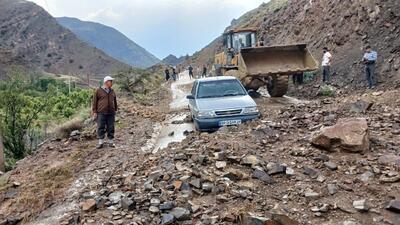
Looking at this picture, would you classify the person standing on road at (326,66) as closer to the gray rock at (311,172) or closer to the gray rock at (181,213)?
the gray rock at (311,172)

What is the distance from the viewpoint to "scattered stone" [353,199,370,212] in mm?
5508

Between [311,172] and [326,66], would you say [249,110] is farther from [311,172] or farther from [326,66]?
[326,66]

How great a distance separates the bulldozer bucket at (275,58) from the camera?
1775 cm

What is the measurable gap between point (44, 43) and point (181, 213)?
89.5 meters

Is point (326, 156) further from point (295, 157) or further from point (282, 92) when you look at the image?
point (282, 92)

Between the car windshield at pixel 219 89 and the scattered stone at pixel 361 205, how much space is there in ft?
22.0

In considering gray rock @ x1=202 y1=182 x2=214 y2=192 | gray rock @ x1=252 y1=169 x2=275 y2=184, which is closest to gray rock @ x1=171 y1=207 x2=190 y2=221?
gray rock @ x1=202 y1=182 x2=214 y2=192

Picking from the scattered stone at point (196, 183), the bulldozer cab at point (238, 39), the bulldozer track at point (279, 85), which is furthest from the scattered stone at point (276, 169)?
the bulldozer cab at point (238, 39)

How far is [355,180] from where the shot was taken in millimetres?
6242

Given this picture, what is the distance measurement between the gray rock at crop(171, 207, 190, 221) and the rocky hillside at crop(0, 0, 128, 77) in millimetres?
78329

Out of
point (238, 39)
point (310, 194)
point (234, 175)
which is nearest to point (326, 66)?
point (238, 39)

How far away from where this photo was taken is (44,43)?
88.3 meters

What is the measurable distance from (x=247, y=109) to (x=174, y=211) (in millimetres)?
5805

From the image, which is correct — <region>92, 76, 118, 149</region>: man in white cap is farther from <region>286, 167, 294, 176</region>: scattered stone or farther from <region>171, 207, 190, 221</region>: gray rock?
<region>171, 207, 190, 221</region>: gray rock
